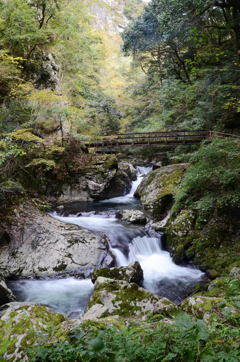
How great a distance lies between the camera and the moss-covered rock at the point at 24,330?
2.89 meters

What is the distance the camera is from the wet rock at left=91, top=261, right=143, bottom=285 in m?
6.31

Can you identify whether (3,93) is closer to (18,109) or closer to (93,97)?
(18,109)

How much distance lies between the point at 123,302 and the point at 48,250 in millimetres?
3811

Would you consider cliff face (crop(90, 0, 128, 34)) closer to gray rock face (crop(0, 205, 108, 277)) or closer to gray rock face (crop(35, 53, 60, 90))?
gray rock face (crop(35, 53, 60, 90))

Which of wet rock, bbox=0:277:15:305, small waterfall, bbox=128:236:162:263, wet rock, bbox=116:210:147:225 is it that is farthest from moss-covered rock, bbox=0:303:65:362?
wet rock, bbox=116:210:147:225

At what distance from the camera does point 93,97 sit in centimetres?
2172

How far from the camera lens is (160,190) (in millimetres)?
11812

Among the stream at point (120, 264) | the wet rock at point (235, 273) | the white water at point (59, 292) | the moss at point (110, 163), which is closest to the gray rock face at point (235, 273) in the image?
the wet rock at point (235, 273)

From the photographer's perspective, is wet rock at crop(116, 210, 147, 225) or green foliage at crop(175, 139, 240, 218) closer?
green foliage at crop(175, 139, 240, 218)

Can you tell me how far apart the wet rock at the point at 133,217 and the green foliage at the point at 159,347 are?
8.05 metres

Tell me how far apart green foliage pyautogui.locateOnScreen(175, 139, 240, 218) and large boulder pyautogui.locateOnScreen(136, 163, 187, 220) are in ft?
8.25

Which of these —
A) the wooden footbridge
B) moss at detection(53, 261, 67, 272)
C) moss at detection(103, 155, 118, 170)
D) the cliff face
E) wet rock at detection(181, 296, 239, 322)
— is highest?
the cliff face

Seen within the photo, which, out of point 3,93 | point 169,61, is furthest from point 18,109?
point 169,61

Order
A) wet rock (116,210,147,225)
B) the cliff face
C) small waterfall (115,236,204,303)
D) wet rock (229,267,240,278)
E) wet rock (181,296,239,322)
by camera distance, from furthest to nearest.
A: the cliff face, wet rock (116,210,147,225), small waterfall (115,236,204,303), wet rock (229,267,240,278), wet rock (181,296,239,322)
